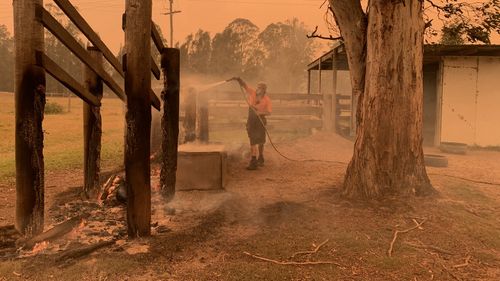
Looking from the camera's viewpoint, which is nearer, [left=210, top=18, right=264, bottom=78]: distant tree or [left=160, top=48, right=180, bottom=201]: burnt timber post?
[left=160, top=48, right=180, bottom=201]: burnt timber post

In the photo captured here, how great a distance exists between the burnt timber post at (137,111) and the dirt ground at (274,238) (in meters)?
0.35

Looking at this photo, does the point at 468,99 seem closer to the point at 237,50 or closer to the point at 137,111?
the point at 137,111

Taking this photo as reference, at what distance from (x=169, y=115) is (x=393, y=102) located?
333 centimetres

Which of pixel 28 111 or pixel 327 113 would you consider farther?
pixel 327 113

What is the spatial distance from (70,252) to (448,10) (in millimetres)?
7653

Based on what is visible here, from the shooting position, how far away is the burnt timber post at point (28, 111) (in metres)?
3.92

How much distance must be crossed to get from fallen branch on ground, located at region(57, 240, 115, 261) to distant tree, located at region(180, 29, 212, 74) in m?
43.3

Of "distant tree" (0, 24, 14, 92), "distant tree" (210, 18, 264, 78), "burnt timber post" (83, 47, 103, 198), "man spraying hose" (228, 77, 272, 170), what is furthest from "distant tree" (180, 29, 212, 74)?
"burnt timber post" (83, 47, 103, 198)

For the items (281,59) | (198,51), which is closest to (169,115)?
(198,51)

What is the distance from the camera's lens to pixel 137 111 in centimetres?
420

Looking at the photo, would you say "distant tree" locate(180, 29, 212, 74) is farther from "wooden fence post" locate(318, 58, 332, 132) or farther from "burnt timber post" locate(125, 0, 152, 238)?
"burnt timber post" locate(125, 0, 152, 238)

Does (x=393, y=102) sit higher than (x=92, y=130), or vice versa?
(x=393, y=102)

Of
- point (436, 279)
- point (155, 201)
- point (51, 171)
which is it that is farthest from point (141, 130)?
point (51, 171)

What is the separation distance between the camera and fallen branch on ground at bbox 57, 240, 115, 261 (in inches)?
148
